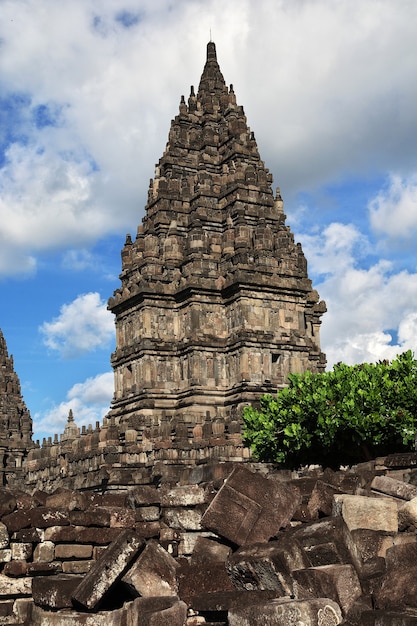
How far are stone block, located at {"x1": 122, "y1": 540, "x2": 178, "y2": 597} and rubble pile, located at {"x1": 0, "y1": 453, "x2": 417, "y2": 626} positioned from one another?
0.02 metres

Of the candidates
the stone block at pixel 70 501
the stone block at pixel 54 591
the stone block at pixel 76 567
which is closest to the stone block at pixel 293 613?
the stone block at pixel 54 591

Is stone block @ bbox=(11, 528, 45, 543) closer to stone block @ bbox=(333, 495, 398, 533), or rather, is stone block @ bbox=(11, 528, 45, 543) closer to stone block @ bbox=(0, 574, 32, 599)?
stone block @ bbox=(0, 574, 32, 599)

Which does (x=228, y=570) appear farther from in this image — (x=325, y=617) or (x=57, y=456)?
(x=57, y=456)

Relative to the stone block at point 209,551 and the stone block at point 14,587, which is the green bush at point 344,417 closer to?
the stone block at point 209,551

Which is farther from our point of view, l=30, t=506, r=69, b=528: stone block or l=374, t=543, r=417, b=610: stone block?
l=30, t=506, r=69, b=528: stone block

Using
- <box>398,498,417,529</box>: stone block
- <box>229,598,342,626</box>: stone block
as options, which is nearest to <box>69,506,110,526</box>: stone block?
<box>229,598,342,626</box>: stone block

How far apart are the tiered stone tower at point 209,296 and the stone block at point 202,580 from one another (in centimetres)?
2619

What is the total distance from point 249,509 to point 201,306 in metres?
30.5

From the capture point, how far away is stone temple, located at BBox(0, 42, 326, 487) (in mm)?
41875

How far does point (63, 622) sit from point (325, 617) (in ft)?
13.8

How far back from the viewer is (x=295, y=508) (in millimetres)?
14234

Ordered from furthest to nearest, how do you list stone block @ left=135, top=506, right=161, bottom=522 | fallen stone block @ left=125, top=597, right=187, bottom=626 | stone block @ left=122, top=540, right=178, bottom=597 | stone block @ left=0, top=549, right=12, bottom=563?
stone block @ left=135, top=506, right=161, bottom=522 < stone block @ left=0, top=549, right=12, bottom=563 < stone block @ left=122, top=540, right=178, bottom=597 < fallen stone block @ left=125, top=597, right=187, bottom=626

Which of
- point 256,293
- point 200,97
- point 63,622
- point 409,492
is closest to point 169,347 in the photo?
point 256,293

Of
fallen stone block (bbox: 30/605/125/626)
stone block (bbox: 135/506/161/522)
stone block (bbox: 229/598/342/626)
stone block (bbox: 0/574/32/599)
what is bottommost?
stone block (bbox: 229/598/342/626)
